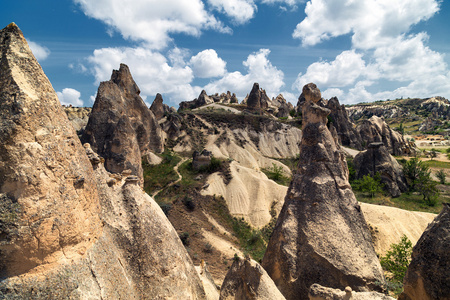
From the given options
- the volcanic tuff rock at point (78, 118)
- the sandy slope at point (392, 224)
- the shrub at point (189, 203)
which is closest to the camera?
the sandy slope at point (392, 224)

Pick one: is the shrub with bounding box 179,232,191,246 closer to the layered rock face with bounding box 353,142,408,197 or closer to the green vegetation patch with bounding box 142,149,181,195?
the green vegetation patch with bounding box 142,149,181,195

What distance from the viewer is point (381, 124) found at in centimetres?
6197

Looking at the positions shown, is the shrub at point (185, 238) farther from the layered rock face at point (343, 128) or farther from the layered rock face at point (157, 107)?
the layered rock face at point (343, 128)

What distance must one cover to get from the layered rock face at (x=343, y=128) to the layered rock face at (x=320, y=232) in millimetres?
56584

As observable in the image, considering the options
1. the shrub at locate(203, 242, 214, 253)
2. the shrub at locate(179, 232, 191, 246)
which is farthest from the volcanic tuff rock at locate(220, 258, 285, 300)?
the shrub at locate(179, 232, 191, 246)

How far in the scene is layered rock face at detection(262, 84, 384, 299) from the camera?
8773 millimetres

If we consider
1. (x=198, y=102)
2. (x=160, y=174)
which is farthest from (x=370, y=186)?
(x=198, y=102)

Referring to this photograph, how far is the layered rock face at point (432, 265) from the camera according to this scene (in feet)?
20.5

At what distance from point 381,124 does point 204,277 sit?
65.7 m

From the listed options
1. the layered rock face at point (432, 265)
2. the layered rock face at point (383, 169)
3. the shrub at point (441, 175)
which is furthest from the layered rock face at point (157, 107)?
the layered rock face at point (432, 265)

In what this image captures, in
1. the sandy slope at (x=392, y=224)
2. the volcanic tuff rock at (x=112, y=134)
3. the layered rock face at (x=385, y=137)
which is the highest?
the layered rock face at (x=385, y=137)

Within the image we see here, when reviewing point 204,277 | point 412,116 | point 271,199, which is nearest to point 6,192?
point 204,277

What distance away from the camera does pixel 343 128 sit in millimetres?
63938

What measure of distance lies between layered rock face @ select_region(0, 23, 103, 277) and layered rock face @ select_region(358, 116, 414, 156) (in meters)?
65.6
